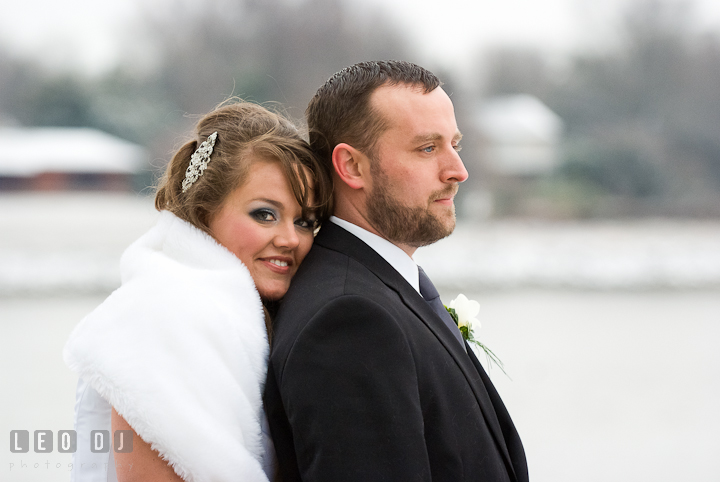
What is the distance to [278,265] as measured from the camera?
193 centimetres

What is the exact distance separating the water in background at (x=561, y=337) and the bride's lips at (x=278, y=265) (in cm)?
403

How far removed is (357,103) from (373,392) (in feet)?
2.83

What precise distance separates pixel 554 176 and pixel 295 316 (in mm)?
32868

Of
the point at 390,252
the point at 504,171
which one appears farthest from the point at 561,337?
the point at 504,171

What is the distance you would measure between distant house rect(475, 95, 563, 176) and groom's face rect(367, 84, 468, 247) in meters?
30.5

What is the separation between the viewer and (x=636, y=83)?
37.8m

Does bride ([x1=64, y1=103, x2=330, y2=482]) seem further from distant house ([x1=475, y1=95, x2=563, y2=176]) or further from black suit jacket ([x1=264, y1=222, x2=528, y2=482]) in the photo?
distant house ([x1=475, y1=95, x2=563, y2=176])

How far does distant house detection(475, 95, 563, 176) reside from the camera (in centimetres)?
3350

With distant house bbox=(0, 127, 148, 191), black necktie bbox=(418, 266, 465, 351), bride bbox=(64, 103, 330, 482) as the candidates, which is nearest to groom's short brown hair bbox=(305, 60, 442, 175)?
bride bbox=(64, 103, 330, 482)

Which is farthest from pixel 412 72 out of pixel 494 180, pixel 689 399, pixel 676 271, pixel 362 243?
pixel 494 180

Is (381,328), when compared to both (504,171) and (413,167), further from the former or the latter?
(504,171)

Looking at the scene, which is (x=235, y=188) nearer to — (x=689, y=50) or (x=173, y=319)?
(x=173, y=319)

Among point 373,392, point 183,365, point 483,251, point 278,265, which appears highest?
point 483,251

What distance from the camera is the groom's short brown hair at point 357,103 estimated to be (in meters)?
1.97
